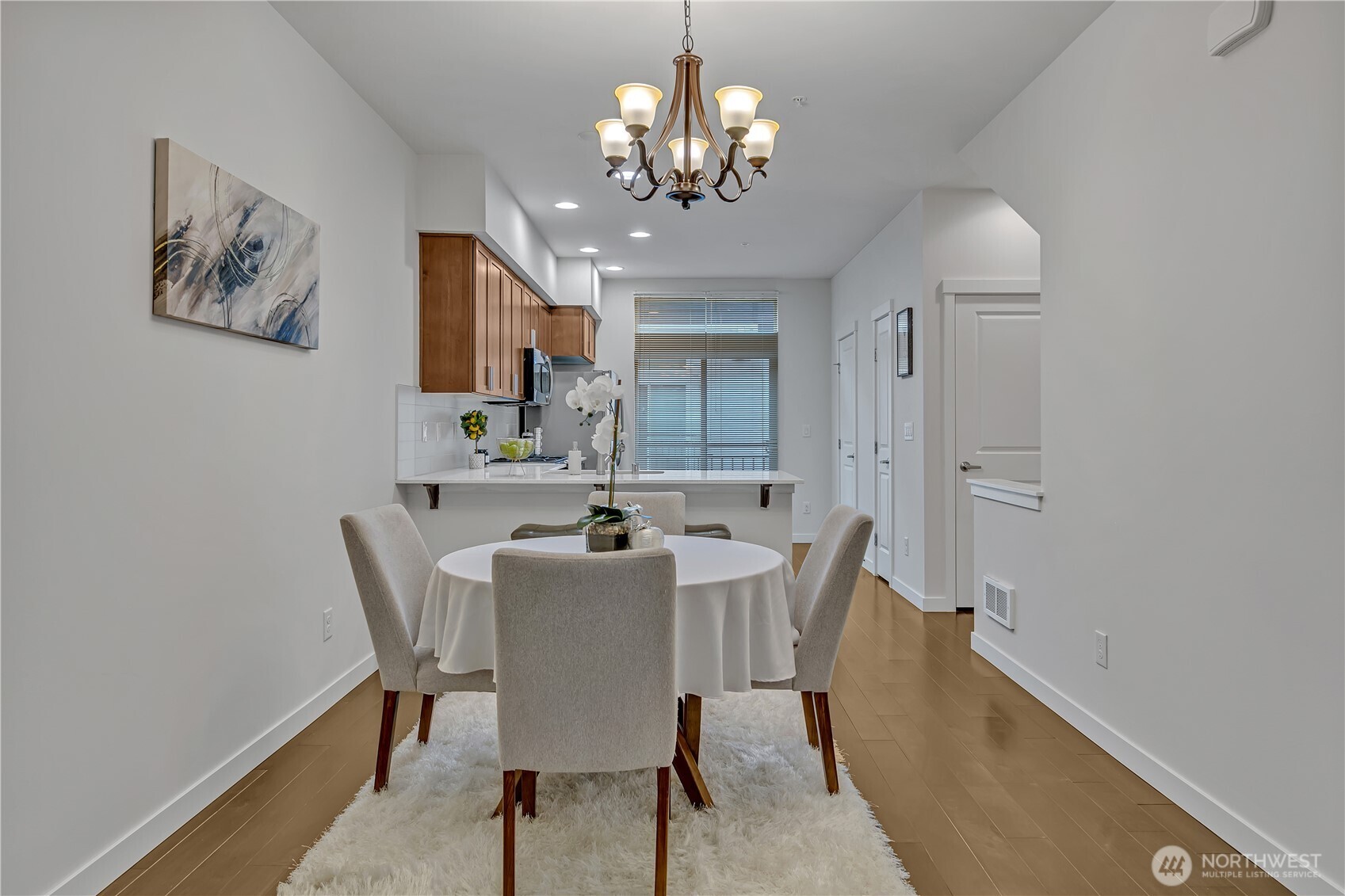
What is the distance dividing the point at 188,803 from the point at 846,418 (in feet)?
18.5

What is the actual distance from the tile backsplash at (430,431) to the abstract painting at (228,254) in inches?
45.2

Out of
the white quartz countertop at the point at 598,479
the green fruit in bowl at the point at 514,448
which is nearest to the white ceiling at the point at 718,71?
the green fruit in bowl at the point at 514,448

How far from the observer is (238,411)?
2.45m

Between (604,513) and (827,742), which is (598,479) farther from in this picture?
(827,742)

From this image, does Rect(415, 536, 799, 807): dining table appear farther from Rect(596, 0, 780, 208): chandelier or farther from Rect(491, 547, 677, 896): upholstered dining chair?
Rect(596, 0, 780, 208): chandelier

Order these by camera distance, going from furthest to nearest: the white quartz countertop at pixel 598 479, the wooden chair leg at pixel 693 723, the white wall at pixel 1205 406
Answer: the white quartz countertop at pixel 598 479 → the wooden chair leg at pixel 693 723 → the white wall at pixel 1205 406

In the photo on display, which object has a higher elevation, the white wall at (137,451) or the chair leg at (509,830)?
the white wall at (137,451)

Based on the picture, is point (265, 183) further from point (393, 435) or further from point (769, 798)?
point (769, 798)

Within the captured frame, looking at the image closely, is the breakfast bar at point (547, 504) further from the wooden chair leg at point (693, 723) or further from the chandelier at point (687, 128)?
the chandelier at point (687, 128)

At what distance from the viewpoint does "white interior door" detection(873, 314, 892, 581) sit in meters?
5.45

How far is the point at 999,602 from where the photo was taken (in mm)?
3586

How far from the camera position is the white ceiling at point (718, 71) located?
267 centimetres

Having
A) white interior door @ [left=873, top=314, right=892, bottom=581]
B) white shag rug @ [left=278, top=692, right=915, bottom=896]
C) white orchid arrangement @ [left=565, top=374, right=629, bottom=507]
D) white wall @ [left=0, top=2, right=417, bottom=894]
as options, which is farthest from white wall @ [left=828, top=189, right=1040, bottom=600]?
white wall @ [left=0, top=2, right=417, bottom=894]

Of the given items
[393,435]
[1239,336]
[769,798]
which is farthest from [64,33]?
[1239,336]
